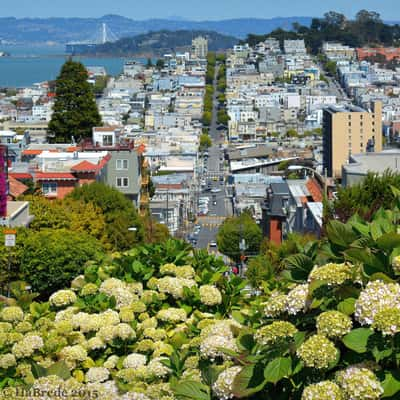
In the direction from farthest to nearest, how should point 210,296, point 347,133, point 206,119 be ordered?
1. point 206,119
2. point 347,133
3. point 210,296

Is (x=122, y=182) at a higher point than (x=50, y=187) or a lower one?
lower

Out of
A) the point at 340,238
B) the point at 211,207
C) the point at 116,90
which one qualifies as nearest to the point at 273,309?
the point at 340,238

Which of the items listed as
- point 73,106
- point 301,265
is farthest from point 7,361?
point 73,106

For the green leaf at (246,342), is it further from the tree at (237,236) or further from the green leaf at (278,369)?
the tree at (237,236)

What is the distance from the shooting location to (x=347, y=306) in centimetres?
235

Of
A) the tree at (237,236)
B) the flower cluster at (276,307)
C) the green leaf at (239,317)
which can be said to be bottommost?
the tree at (237,236)

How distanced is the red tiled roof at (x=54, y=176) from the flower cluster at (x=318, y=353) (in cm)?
1290

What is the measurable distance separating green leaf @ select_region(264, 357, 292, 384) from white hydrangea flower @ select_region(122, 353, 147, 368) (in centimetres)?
72

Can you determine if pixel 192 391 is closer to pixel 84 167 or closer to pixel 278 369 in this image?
pixel 278 369

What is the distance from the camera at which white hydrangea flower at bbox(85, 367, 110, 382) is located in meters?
2.95

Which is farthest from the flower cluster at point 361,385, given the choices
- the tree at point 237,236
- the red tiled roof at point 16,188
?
the tree at point 237,236

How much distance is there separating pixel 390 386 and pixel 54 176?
43.0 ft

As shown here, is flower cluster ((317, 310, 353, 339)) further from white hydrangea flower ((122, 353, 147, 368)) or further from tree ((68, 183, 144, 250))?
tree ((68, 183, 144, 250))

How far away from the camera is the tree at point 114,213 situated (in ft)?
39.5
